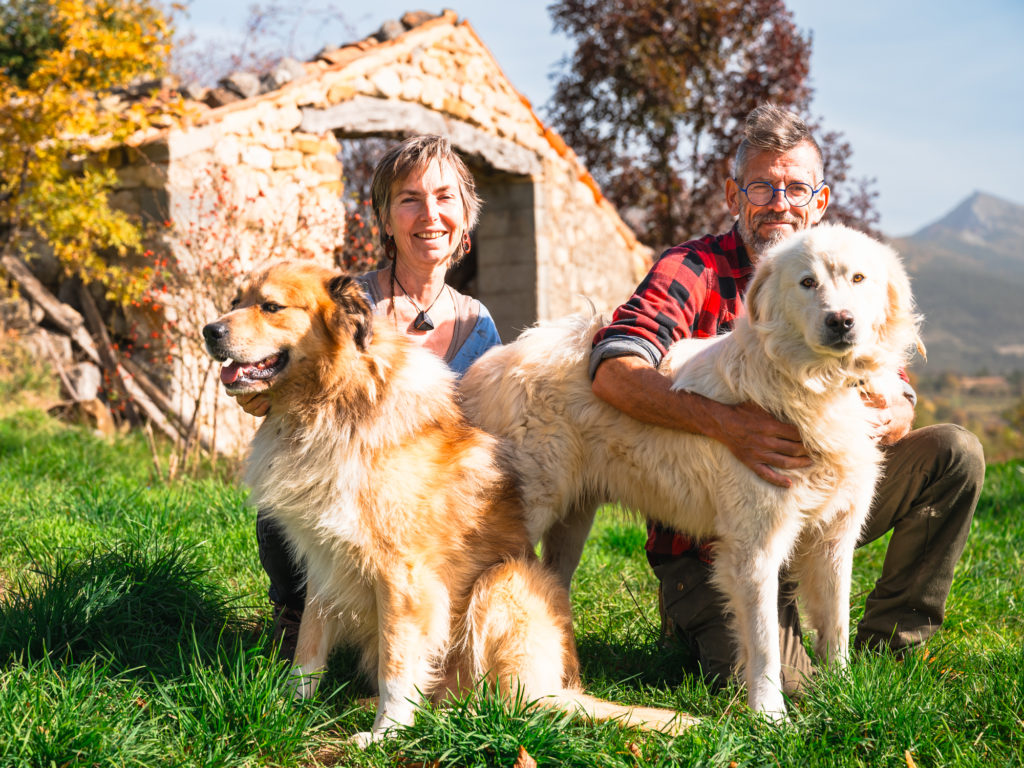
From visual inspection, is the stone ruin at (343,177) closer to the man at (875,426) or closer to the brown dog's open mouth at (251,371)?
the brown dog's open mouth at (251,371)

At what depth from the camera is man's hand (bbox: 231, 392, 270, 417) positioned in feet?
9.52

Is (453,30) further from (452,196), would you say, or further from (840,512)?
(840,512)

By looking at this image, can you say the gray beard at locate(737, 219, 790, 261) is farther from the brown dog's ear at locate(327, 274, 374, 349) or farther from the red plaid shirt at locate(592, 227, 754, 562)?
the brown dog's ear at locate(327, 274, 374, 349)

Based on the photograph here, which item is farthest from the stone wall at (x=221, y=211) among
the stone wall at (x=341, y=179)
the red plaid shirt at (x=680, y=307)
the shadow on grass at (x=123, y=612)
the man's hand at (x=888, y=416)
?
the man's hand at (x=888, y=416)

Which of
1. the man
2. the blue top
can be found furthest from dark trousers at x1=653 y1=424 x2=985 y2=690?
the blue top

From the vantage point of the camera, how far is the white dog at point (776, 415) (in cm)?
271

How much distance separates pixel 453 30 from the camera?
8992 mm

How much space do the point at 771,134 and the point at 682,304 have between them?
778 mm

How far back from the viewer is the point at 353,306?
2.77m

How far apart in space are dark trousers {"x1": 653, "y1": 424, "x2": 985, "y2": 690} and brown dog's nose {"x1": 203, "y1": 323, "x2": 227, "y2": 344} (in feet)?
6.93

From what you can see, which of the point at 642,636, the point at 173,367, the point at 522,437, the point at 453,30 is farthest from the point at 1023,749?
the point at 453,30

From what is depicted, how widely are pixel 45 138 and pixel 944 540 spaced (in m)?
6.92

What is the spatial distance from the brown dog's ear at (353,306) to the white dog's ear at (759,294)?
4.22 ft

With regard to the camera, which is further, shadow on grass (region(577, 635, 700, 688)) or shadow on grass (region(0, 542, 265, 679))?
shadow on grass (region(577, 635, 700, 688))
